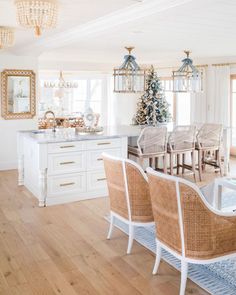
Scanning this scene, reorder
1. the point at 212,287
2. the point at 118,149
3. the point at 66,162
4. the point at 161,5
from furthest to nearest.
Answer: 1. the point at 118,149
2. the point at 66,162
3. the point at 161,5
4. the point at 212,287

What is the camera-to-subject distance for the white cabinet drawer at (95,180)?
5.54 meters

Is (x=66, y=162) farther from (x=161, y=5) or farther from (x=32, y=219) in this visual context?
(x=161, y=5)

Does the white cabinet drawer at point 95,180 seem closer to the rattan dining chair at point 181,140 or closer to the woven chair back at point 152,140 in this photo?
the woven chair back at point 152,140

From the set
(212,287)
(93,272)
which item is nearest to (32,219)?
(93,272)

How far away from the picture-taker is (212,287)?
3.08m

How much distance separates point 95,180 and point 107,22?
232 centimetres

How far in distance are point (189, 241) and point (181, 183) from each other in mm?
471

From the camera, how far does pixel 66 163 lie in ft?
17.4

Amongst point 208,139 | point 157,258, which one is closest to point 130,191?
point 157,258

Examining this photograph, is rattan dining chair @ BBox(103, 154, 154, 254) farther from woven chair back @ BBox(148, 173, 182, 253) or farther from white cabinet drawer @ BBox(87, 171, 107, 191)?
white cabinet drawer @ BBox(87, 171, 107, 191)

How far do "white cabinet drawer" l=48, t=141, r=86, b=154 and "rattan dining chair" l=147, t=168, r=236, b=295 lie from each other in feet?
7.88

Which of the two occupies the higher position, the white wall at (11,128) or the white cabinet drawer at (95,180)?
the white wall at (11,128)

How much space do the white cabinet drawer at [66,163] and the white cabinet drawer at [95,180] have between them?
165 mm

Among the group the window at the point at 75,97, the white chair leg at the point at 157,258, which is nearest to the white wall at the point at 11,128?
the white chair leg at the point at 157,258
